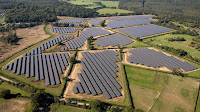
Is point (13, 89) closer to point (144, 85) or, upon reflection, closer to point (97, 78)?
point (97, 78)

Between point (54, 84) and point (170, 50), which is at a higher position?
point (170, 50)

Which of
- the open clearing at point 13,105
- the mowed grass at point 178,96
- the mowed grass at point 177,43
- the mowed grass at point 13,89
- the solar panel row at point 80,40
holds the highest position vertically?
the solar panel row at point 80,40

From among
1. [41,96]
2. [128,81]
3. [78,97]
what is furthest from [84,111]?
[128,81]

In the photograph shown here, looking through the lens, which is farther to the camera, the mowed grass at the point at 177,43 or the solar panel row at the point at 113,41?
the solar panel row at the point at 113,41

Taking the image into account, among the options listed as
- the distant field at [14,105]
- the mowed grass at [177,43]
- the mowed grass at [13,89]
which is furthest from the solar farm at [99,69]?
the mowed grass at [177,43]

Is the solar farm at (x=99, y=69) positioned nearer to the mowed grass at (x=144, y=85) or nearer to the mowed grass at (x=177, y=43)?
the mowed grass at (x=144, y=85)

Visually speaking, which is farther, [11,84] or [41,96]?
[11,84]

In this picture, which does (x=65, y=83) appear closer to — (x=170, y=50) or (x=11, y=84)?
(x=11, y=84)
